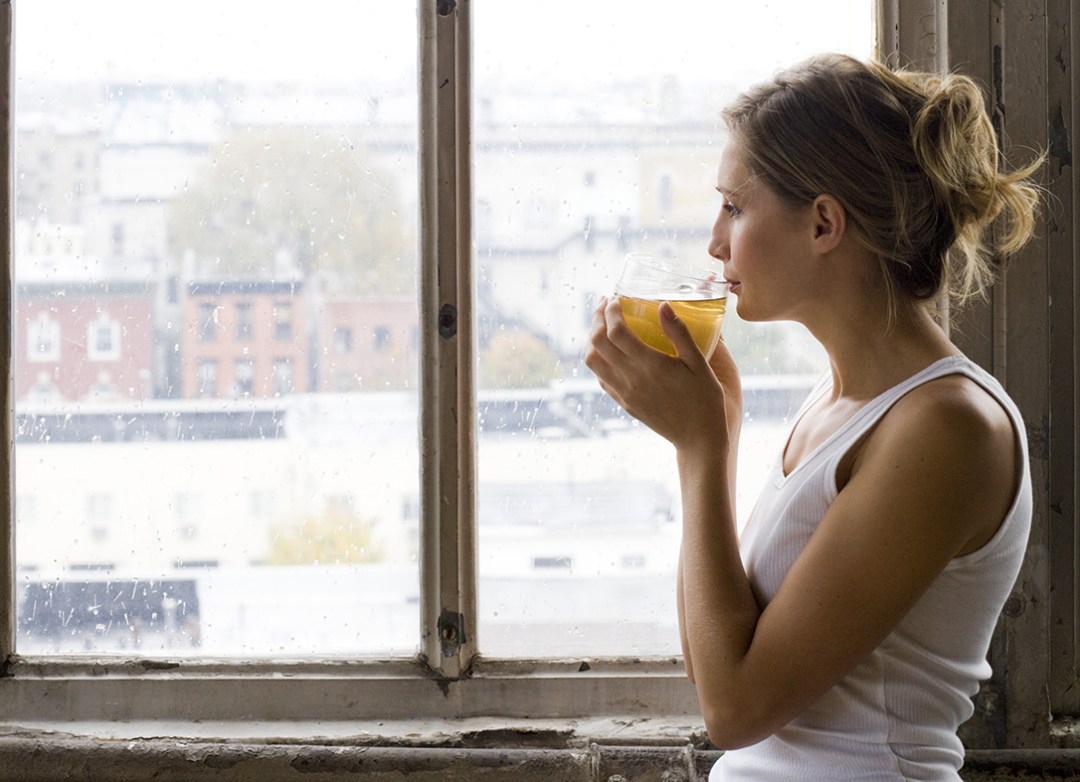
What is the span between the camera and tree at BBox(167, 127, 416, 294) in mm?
1327

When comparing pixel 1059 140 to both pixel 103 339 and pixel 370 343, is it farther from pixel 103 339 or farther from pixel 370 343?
pixel 103 339

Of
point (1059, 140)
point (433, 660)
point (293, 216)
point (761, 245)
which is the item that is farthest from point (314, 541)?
point (1059, 140)

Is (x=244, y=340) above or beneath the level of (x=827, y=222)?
beneath

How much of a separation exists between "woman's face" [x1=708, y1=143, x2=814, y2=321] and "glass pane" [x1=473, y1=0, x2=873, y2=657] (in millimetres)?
423

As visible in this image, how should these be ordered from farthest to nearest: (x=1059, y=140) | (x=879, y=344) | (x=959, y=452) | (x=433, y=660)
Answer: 1. (x=433, y=660)
2. (x=1059, y=140)
3. (x=879, y=344)
4. (x=959, y=452)

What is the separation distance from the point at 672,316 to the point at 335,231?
2.06 ft

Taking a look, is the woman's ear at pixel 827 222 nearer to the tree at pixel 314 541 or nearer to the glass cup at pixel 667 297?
the glass cup at pixel 667 297

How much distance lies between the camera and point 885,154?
2.69 feet

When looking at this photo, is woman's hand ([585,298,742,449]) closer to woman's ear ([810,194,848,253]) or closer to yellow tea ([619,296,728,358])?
yellow tea ([619,296,728,358])

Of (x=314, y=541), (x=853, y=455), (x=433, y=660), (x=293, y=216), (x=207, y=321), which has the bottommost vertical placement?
(x=433, y=660)

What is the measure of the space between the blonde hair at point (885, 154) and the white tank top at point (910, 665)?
0.11m

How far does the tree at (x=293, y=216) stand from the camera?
1.33 m

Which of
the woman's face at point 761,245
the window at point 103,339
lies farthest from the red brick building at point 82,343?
the woman's face at point 761,245

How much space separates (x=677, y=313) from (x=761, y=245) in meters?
0.10
